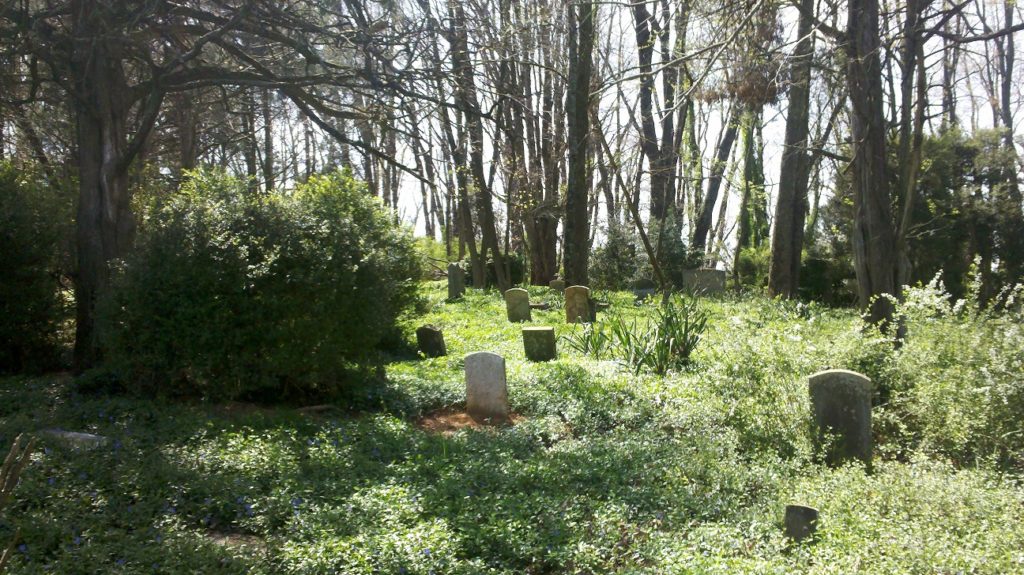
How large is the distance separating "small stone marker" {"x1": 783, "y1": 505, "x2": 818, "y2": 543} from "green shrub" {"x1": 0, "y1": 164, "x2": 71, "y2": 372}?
9.74 meters

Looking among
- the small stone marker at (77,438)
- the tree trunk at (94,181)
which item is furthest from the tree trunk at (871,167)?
the tree trunk at (94,181)

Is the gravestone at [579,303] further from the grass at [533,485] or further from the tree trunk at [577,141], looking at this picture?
the grass at [533,485]

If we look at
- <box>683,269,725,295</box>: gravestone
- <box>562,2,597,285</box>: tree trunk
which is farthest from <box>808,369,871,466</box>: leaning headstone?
<box>683,269,725,295</box>: gravestone

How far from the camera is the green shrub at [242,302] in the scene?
8.34 meters

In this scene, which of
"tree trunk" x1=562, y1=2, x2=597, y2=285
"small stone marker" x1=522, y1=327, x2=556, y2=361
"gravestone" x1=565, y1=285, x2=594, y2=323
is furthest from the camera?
"tree trunk" x1=562, y1=2, x2=597, y2=285

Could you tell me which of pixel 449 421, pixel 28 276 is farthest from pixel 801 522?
pixel 28 276

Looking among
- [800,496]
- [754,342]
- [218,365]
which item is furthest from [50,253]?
[800,496]

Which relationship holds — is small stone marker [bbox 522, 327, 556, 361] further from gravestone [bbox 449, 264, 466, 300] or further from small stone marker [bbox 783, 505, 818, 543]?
gravestone [bbox 449, 264, 466, 300]

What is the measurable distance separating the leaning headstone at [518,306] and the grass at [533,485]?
22.3 ft

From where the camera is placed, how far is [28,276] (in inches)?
405

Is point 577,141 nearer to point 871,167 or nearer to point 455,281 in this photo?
point 455,281

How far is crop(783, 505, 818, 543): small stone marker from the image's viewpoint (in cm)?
483

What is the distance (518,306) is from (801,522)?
1143 cm

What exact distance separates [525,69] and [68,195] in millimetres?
17402
